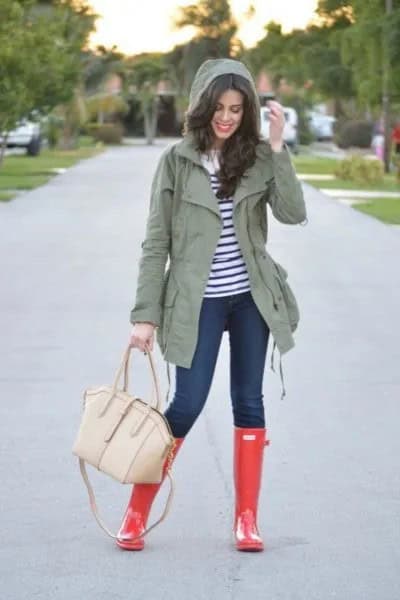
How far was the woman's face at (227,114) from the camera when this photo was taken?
577cm

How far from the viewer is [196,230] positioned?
19.1ft

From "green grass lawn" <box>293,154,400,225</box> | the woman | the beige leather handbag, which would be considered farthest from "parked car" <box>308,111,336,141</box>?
the beige leather handbag

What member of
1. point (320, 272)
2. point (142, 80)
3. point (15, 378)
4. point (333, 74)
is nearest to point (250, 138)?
point (15, 378)

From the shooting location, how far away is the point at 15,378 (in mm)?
10250

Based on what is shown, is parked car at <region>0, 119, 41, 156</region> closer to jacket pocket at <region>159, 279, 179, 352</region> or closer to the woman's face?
jacket pocket at <region>159, 279, 179, 352</region>

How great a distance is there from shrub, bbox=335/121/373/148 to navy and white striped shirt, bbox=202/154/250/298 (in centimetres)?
7096

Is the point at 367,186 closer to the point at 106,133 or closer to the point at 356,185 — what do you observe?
the point at 356,185

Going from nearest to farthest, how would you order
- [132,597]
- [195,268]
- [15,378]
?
[132,597], [195,268], [15,378]

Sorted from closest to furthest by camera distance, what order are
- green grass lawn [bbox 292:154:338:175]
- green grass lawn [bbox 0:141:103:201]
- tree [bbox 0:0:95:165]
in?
tree [bbox 0:0:95:165]
green grass lawn [bbox 0:141:103:201]
green grass lawn [bbox 292:154:338:175]

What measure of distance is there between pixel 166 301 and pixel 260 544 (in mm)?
907

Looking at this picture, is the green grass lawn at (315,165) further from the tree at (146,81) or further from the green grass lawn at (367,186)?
the tree at (146,81)

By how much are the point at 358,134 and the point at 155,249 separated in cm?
7194

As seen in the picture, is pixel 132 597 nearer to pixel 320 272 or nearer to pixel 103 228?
pixel 320 272

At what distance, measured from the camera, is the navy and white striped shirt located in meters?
5.89
